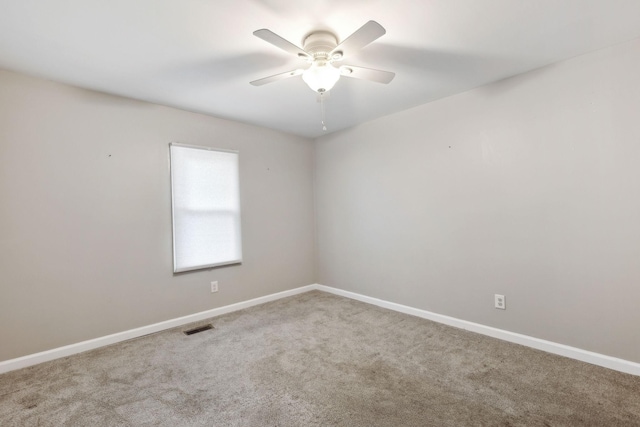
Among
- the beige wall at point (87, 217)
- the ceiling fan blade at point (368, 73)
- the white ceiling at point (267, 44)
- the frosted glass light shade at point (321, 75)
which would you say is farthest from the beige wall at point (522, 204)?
the beige wall at point (87, 217)

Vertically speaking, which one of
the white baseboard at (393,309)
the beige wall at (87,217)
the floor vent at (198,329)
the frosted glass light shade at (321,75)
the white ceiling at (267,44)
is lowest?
the floor vent at (198,329)

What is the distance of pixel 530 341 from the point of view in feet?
8.12

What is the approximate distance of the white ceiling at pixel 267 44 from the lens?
64.7 inches

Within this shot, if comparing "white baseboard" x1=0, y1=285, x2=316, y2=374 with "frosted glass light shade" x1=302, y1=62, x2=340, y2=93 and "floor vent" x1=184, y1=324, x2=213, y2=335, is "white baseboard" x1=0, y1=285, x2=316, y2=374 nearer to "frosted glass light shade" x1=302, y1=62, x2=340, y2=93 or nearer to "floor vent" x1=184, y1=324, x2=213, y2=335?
"floor vent" x1=184, y1=324, x2=213, y2=335

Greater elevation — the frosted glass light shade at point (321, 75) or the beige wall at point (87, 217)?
the frosted glass light shade at point (321, 75)

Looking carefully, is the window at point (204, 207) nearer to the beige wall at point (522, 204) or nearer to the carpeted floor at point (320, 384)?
the carpeted floor at point (320, 384)

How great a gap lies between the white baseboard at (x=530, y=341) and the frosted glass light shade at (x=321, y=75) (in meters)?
2.56

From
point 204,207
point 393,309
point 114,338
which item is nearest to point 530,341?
point 393,309

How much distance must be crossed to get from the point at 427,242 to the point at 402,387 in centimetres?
161

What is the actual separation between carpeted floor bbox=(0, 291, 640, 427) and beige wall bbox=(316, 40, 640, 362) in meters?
0.39

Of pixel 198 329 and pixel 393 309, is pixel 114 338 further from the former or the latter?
pixel 393 309

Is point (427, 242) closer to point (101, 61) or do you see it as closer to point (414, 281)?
point (414, 281)

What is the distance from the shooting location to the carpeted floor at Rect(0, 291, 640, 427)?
1706 mm

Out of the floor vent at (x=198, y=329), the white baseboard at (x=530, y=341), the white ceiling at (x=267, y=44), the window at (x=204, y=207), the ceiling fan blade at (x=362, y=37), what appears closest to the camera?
the ceiling fan blade at (x=362, y=37)
